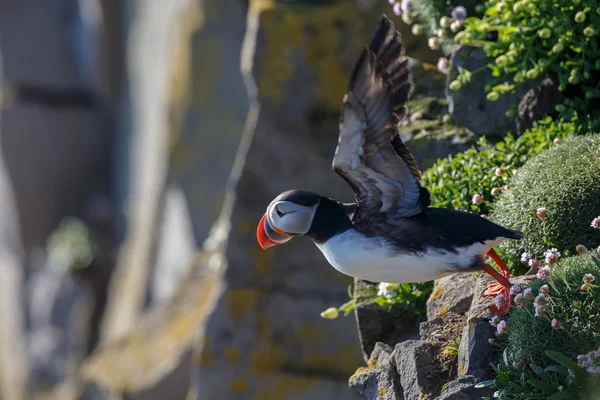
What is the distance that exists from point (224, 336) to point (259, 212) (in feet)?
3.42

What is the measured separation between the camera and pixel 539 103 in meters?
5.29

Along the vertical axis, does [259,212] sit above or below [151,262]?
above

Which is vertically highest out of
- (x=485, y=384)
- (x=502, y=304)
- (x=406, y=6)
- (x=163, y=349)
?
(x=406, y=6)

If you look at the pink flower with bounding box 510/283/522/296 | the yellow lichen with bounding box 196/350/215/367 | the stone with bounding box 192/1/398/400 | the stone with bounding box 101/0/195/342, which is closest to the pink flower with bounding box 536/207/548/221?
the pink flower with bounding box 510/283/522/296

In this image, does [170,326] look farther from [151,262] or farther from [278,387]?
[151,262]

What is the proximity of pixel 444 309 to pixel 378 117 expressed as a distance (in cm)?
112

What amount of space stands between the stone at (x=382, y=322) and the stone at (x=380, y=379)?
0.57 m

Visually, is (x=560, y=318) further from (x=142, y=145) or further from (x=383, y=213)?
(x=142, y=145)

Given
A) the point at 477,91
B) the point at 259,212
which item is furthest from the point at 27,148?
the point at 477,91

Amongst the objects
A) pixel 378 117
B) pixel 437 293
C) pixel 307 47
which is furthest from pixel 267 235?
pixel 307 47

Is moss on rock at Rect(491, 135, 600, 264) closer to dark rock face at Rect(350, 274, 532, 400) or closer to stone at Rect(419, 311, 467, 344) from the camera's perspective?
dark rock face at Rect(350, 274, 532, 400)

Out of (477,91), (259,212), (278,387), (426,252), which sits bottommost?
Result: (278,387)

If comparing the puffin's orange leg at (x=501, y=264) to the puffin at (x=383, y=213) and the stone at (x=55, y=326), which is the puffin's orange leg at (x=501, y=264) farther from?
the stone at (x=55, y=326)

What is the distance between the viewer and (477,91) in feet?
18.1
